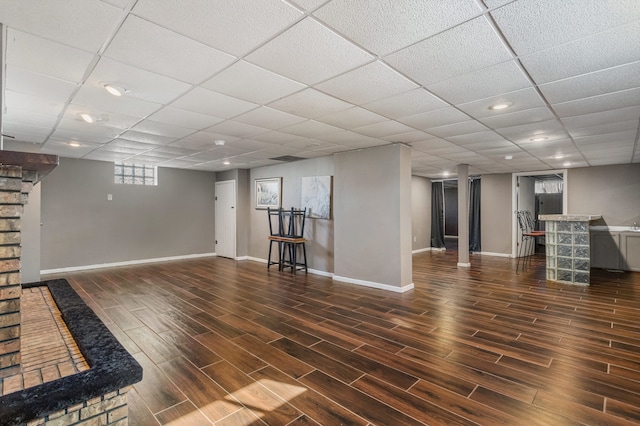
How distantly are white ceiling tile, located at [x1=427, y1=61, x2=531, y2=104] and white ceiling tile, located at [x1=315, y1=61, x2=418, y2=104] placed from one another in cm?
30

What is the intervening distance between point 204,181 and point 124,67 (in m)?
6.15

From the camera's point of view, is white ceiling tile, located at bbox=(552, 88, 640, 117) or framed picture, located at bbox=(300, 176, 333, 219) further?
framed picture, located at bbox=(300, 176, 333, 219)

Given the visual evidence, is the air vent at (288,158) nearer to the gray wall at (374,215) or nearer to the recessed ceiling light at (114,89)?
the gray wall at (374,215)

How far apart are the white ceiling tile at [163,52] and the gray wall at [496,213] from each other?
8.19 metres

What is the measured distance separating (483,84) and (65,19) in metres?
2.87

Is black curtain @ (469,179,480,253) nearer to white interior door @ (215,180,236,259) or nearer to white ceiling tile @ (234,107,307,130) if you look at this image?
white interior door @ (215,180,236,259)

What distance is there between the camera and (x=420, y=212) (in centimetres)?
922

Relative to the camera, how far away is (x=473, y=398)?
2010mm

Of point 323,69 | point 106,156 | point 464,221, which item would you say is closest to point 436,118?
point 323,69

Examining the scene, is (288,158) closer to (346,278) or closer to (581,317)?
(346,278)

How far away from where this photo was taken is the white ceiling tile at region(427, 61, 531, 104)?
2.30m

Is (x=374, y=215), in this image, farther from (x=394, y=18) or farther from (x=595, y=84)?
(x=394, y=18)

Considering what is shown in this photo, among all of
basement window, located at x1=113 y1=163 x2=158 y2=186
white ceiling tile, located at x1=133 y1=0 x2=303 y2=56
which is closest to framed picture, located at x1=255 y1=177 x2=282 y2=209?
basement window, located at x1=113 y1=163 x2=158 y2=186

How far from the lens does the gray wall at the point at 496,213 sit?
814 cm
